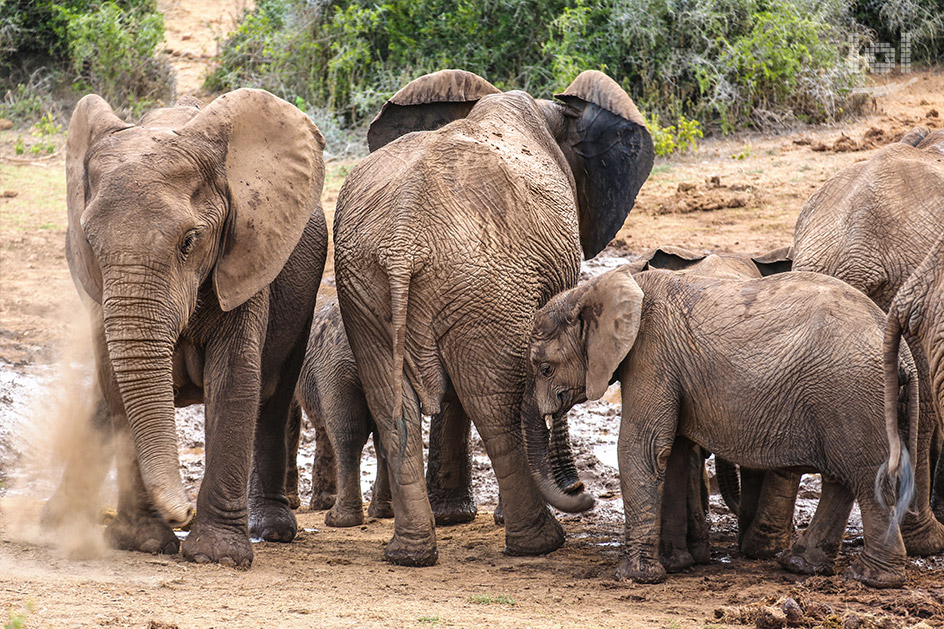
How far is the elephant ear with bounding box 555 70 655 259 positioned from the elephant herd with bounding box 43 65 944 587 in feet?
2.26

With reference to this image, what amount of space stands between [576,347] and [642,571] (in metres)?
0.95

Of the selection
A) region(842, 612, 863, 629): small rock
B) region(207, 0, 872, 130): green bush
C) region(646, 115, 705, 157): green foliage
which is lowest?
region(842, 612, 863, 629): small rock

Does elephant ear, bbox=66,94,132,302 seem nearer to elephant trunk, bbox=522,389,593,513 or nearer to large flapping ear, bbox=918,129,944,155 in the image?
elephant trunk, bbox=522,389,593,513

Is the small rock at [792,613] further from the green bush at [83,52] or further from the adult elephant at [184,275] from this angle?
the green bush at [83,52]

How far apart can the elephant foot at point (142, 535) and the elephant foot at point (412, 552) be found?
0.92 metres

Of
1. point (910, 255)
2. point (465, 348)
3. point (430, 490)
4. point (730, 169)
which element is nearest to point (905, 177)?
point (910, 255)

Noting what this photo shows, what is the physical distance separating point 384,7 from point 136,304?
28.7 ft

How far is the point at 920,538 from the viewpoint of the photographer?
555cm

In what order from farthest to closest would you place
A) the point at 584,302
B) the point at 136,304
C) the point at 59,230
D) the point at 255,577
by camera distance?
1. the point at 59,230
2. the point at 584,302
3. the point at 255,577
4. the point at 136,304

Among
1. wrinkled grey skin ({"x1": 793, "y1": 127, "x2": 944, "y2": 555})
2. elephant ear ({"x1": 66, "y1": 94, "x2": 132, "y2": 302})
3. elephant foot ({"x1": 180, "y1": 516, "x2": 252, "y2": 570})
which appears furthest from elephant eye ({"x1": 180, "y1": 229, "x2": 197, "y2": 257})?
wrinkled grey skin ({"x1": 793, "y1": 127, "x2": 944, "y2": 555})

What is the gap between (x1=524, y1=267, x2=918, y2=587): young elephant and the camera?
16.3ft

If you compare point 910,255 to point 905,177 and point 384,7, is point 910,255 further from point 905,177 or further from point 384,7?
point 384,7

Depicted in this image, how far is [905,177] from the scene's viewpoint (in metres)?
6.31

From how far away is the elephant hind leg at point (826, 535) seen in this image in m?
5.24
